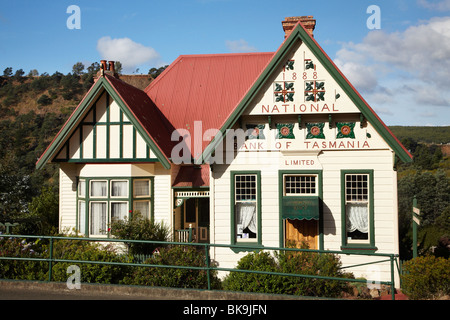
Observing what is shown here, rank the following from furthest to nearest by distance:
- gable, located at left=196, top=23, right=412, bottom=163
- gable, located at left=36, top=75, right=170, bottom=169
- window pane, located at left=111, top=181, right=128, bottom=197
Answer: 1. window pane, located at left=111, top=181, right=128, bottom=197
2. gable, located at left=36, top=75, right=170, bottom=169
3. gable, located at left=196, top=23, right=412, bottom=163

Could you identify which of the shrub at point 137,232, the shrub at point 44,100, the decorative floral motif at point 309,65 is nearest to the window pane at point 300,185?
the decorative floral motif at point 309,65

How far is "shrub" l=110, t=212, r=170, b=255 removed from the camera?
45.8ft

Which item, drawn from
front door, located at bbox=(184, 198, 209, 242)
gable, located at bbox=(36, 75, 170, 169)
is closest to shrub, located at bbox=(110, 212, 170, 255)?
front door, located at bbox=(184, 198, 209, 242)

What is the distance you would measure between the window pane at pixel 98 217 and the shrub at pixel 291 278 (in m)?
6.34

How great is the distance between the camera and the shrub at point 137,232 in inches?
550

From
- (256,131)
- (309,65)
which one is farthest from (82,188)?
(309,65)

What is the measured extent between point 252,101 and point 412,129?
3911 inches

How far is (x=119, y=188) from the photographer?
1555 cm

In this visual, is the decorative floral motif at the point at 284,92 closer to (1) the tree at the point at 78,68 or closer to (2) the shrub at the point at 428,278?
(2) the shrub at the point at 428,278

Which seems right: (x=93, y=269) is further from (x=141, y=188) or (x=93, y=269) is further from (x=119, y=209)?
(x=141, y=188)

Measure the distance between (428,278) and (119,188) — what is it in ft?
34.7

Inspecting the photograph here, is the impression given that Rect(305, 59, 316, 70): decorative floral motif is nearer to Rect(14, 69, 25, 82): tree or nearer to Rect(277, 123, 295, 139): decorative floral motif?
Rect(277, 123, 295, 139): decorative floral motif

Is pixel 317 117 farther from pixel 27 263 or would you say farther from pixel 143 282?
pixel 27 263

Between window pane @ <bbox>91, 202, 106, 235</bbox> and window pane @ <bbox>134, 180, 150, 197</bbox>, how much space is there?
1297 millimetres
